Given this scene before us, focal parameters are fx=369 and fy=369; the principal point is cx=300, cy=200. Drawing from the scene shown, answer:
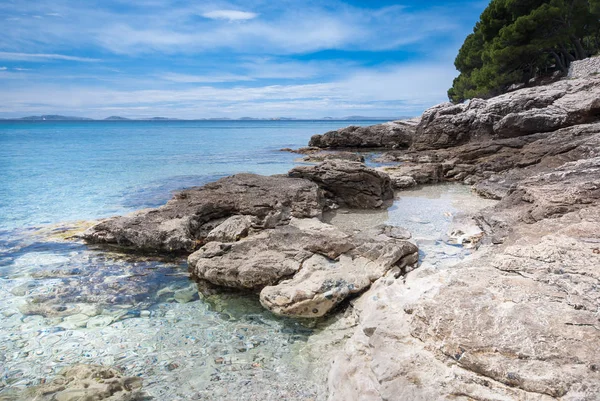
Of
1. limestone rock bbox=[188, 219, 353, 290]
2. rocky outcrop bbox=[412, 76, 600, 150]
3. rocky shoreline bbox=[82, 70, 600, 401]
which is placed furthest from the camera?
rocky outcrop bbox=[412, 76, 600, 150]

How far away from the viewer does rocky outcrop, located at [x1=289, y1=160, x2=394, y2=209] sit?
1065 cm

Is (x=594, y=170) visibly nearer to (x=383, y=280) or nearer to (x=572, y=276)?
(x=572, y=276)

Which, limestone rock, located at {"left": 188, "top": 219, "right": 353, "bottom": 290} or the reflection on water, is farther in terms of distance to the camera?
the reflection on water

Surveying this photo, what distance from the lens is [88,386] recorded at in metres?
3.71

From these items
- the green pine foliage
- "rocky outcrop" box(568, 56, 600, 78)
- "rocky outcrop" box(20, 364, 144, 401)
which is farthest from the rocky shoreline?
the green pine foliage

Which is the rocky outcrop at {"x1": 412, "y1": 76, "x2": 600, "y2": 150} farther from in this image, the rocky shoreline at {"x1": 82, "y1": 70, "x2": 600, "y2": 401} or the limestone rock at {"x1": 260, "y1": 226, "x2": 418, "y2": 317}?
the limestone rock at {"x1": 260, "y1": 226, "x2": 418, "y2": 317}

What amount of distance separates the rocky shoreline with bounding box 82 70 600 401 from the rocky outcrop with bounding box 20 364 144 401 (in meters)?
1.95

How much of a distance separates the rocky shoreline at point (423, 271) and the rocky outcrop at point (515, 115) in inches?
117

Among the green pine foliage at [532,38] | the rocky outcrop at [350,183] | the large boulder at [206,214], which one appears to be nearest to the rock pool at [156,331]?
→ the large boulder at [206,214]

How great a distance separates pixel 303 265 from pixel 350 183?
5424 millimetres

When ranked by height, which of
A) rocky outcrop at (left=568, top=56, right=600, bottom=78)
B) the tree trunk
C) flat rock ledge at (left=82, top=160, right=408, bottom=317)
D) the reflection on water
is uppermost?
the tree trunk

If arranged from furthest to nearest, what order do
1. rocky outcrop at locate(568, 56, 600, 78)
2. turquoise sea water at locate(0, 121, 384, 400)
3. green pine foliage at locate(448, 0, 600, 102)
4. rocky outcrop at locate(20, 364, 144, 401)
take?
green pine foliage at locate(448, 0, 600, 102)
rocky outcrop at locate(568, 56, 600, 78)
turquoise sea water at locate(0, 121, 384, 400)
rocky outcrop at locate(20, 364, 144, 401)

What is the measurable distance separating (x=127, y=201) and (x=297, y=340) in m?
10.3

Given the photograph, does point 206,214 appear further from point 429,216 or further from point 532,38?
point 532,38
